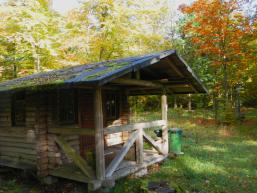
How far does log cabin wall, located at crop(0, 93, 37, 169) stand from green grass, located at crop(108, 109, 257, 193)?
9.89ft

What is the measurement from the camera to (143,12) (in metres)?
15.2

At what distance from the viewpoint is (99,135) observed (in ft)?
18.8

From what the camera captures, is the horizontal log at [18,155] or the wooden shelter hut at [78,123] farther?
the horizontal log at [18,155]

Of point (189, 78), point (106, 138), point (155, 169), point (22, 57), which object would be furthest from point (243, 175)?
point (22, 57)

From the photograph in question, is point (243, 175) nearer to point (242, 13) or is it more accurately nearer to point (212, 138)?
point (212, 138)

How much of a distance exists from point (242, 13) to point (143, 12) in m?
6.17

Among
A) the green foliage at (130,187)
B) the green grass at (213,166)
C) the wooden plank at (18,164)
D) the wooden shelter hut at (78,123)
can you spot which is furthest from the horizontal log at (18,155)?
the green grass at (213,166)

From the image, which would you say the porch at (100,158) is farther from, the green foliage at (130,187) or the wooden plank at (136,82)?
the wooden plank at (136,82)

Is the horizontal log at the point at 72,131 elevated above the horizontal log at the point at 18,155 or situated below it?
above

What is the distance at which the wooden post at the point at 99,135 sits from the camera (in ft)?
18.6

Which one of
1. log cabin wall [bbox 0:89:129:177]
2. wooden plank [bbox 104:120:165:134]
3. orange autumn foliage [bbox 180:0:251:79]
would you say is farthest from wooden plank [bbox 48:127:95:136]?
orange autumn foliage [bbox 180:0:251:79]

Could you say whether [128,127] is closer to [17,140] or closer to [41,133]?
[41,133]

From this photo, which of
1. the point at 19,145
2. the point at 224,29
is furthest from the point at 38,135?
the point at 224,29

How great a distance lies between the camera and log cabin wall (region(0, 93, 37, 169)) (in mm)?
7348
